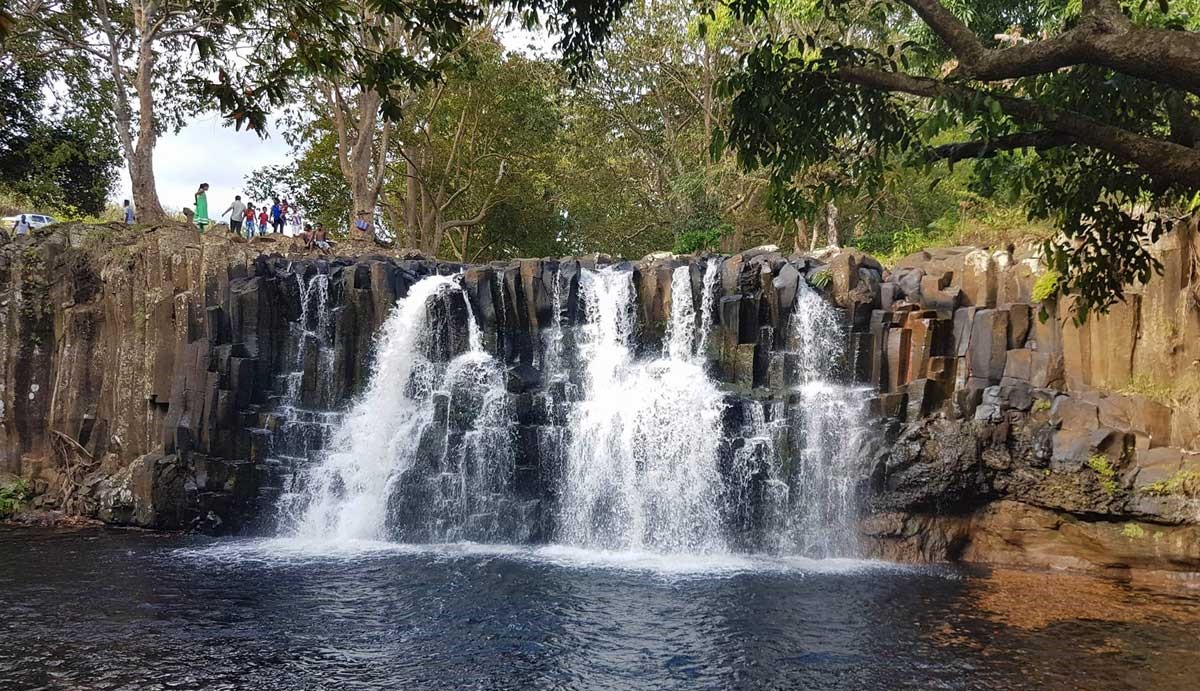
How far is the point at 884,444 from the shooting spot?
16812mm

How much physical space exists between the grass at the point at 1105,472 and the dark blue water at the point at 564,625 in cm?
144

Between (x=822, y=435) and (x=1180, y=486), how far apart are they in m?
5.60

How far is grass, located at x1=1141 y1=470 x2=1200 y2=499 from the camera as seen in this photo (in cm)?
1442

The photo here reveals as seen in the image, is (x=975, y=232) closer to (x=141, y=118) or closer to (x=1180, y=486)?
(x=1180, y=486)

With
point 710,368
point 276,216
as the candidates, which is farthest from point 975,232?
point 276,216

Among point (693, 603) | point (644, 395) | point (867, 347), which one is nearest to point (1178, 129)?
point (693, 603)

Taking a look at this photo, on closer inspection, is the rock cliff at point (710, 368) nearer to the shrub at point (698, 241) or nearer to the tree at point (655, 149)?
the shrub at point (698, 241)

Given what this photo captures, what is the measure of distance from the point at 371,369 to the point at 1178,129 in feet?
51.8

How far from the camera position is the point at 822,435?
1755cm

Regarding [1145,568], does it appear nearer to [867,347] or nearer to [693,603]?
[867,347]

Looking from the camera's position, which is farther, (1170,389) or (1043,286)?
(1043,286)

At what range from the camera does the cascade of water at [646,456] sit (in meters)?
17.5

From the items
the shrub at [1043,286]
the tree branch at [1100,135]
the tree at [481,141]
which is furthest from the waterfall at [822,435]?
the tree at [481,141]

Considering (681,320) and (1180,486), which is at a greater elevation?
(681,320)
